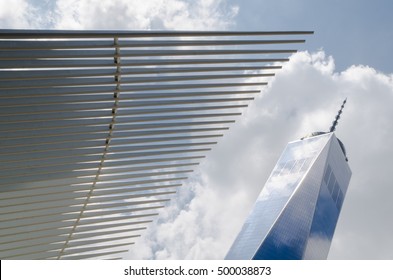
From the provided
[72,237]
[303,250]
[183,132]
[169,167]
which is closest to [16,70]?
[183,132]

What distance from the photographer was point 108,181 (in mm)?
16328

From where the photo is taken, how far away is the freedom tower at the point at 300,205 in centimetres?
10544

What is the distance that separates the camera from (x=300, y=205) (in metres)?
110

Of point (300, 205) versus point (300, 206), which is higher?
point (300, 205)

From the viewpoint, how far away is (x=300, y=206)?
10981 centimetres

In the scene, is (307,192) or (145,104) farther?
(307,192)

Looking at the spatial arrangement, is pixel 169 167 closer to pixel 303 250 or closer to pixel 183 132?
pixel 183 132

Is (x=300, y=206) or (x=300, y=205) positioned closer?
(x=300, y=206)

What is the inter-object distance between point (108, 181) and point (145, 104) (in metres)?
3.95

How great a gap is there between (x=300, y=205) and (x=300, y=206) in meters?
0.23

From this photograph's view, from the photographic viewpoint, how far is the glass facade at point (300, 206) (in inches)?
4151

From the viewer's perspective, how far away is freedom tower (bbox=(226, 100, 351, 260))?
105438 mm

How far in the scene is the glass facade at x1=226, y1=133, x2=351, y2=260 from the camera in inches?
4151
